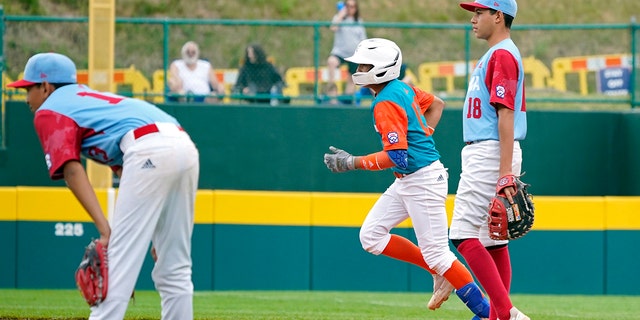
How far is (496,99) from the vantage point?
22.5ft

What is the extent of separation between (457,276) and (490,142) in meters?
0.92

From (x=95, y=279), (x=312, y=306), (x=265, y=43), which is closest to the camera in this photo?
(x=95, y=279)

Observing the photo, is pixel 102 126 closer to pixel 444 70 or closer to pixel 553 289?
pixel 553 289

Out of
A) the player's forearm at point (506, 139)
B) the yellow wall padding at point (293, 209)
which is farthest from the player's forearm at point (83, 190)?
the yellow wall padding at point (293, 209)

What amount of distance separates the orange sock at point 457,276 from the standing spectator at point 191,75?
715cm

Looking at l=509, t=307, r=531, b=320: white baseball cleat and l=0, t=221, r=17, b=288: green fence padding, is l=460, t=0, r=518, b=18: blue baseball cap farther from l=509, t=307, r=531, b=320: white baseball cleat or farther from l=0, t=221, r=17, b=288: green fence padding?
l=0, t=221, r=17, b=288: green fence padding

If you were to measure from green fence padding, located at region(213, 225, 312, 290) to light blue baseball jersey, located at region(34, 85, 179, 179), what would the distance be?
21.2ft

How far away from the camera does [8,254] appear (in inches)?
489

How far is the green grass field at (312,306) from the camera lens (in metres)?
9.07

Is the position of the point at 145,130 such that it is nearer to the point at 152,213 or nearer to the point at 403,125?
the point at 152,213

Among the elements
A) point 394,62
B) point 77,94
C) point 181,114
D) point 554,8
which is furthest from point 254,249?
point 554,8

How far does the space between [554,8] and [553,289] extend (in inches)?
567

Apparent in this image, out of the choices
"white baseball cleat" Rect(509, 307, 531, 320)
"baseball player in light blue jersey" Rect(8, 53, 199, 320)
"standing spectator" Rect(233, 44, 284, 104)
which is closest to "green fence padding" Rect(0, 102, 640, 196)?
"standing spectator" Rect(233, 44, 284, 104)

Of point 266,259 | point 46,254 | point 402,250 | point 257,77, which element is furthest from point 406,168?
Result: point 257,77
